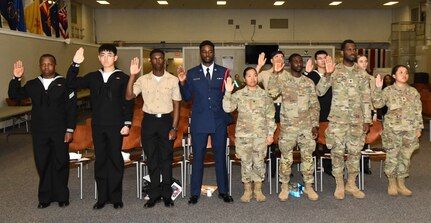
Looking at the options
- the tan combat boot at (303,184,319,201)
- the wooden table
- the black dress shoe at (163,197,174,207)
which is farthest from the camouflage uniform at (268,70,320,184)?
the wooden table

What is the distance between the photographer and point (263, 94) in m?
4.70

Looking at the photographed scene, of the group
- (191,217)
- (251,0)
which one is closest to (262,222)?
(191,217)

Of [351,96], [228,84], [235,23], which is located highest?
[235,23]

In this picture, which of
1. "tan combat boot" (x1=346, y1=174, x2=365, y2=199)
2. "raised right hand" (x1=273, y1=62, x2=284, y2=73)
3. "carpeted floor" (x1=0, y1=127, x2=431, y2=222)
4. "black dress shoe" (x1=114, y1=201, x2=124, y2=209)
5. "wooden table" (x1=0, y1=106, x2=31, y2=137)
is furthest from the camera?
"wooden table" (x1=0, y1=106, x2=31, y2=137)

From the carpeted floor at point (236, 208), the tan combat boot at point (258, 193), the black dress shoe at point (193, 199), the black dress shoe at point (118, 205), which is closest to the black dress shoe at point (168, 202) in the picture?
the carpeted floor at point (236, 208)

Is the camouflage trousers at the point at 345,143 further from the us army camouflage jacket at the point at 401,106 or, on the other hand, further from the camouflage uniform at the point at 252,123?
the camouflage uniform at the point at 252,123

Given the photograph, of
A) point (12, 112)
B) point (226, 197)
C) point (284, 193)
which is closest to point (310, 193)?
point (284, 193)

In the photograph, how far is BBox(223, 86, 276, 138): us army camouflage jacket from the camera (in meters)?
4.66

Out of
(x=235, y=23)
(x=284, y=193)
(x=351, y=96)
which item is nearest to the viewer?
(x=351, y=96)

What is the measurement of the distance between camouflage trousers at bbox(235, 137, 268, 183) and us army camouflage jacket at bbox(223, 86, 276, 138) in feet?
0.25

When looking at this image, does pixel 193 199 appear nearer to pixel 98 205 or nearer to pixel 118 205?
pixel 118 205

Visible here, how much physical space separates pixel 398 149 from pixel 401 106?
1.64ft

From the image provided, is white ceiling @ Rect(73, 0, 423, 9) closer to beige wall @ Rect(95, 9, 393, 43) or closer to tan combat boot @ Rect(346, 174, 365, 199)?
beige wall @ Rect(95, 9, 393, 43)

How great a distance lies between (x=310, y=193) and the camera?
197 inches
